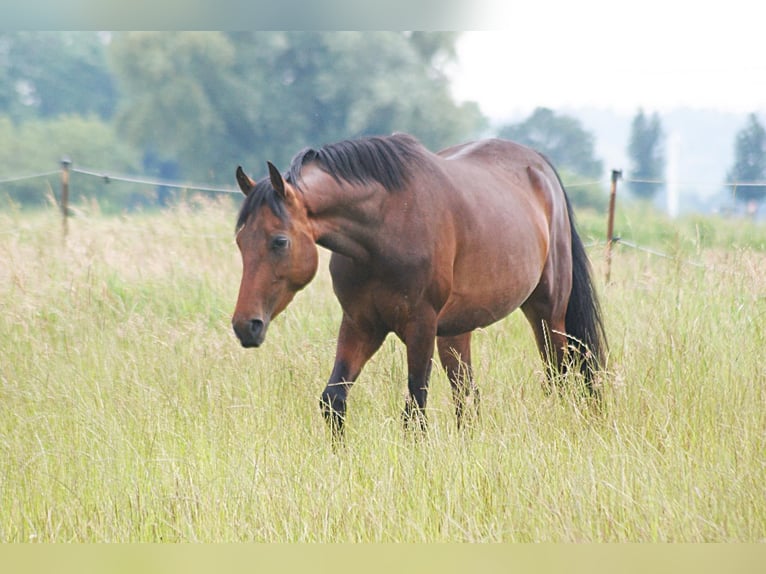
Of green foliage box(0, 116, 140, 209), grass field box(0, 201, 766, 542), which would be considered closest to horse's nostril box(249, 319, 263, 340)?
grass field box(0, 201, 766, 542)

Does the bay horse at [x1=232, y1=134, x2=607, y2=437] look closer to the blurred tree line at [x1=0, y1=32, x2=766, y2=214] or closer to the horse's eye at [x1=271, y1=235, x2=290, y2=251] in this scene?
the horse's eye at [x1=271, y1=235, x2=290, y2=251]

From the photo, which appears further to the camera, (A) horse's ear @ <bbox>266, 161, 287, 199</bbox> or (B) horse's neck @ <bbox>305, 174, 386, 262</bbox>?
(B) horse's neck @ <bbox>305, 174, 386, 262</bbox>

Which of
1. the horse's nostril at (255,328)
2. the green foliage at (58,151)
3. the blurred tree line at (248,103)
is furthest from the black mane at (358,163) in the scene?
the green foliage at (58,151)

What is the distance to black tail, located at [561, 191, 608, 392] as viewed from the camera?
4.89m

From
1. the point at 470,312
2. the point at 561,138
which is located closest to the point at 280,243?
the point at 470,312

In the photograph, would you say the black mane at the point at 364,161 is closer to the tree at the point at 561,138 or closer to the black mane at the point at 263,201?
the black mane at the point at 263,201

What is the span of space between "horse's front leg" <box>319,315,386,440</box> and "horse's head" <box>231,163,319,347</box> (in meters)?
0.56

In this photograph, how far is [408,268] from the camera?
370 cm

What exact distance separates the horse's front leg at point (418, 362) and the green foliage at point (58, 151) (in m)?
19.9

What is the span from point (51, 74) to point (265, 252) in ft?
70.0

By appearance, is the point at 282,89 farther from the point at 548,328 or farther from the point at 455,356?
the point at 455,356

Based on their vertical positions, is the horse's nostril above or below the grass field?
above

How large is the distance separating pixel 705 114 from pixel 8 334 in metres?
17.4

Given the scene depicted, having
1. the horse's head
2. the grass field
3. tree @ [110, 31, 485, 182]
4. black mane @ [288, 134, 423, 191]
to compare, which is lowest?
the grass field
